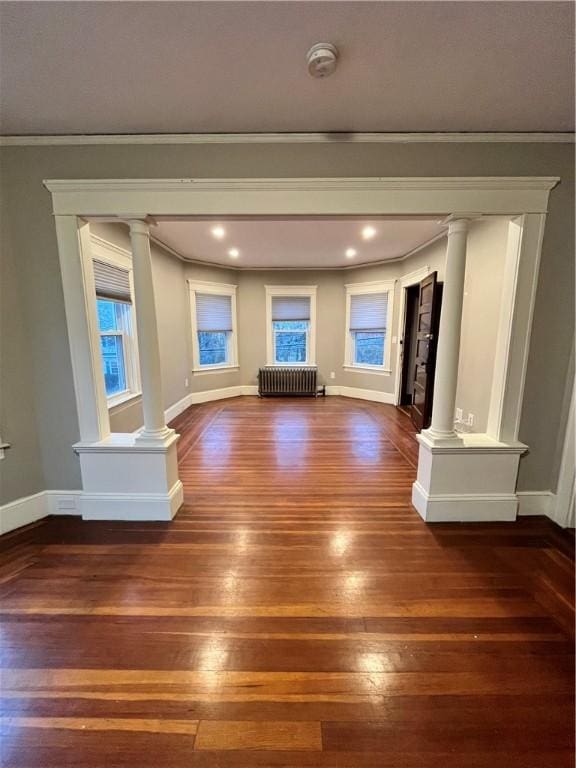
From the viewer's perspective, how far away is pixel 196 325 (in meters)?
5.48

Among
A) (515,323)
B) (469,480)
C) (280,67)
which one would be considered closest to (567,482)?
(469,480)

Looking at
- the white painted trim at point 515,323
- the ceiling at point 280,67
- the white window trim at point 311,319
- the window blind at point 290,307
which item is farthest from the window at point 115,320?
the white painted trim at point 515,323

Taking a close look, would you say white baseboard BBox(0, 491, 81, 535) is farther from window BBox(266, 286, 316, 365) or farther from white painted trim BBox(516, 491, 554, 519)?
window BBox(266, 286, 316, 365)

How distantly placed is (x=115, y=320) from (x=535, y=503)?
172 inches

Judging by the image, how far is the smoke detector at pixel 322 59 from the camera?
1.31 m

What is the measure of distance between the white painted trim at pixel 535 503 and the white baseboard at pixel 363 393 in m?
3.30

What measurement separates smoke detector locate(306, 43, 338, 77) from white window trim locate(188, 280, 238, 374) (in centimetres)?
428

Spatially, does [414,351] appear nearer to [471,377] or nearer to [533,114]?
[471,377]

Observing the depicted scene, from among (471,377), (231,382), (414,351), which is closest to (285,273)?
(231,382)

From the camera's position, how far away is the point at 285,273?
6027 millimetres

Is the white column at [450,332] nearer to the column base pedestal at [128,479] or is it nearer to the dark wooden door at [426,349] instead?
Result: the dark wooden door at [426,349]

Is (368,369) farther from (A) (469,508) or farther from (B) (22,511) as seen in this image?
(B) (22,511)

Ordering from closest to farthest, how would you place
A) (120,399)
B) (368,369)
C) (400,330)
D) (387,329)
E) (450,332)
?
1. (450,332)
2. (120,399)
3. (400,330)
4. (387,329)
5. (368,369)

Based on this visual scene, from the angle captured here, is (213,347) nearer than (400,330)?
No
